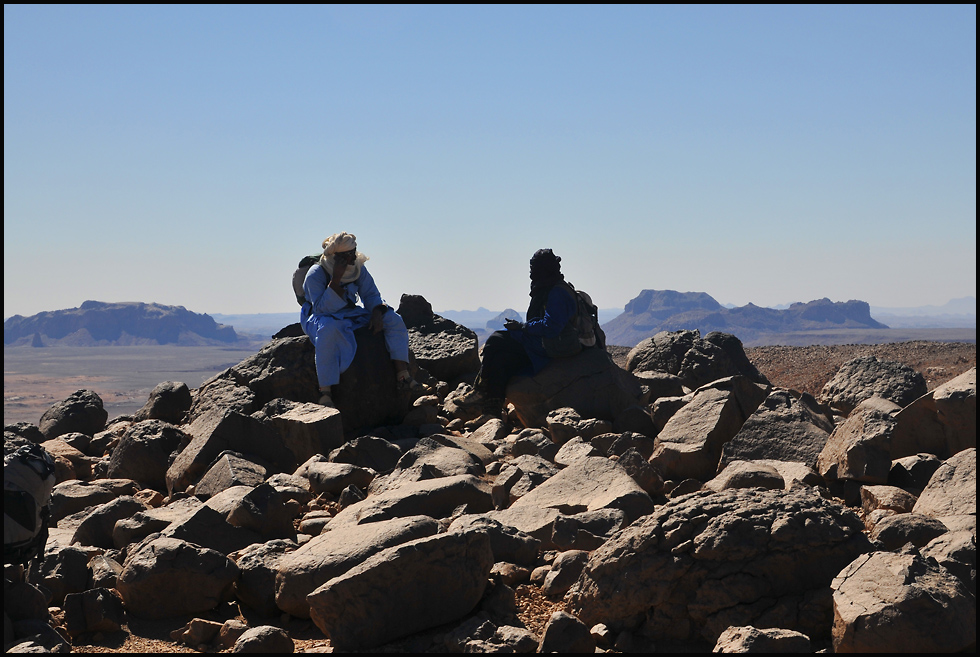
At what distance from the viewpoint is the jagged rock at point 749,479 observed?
5.30 metres

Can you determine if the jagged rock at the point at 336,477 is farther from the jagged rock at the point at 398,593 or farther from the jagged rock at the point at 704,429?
the jagged rock at the point at 398,593

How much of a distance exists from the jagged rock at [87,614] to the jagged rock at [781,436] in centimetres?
426

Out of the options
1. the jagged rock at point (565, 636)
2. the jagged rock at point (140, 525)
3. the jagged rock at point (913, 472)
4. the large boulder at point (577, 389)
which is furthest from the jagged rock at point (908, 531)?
the large boulder at point (577, 389)

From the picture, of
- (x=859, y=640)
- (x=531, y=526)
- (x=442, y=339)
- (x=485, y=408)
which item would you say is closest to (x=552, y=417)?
(x=485, y=408)

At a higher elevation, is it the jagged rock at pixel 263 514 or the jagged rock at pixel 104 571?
the jagged rock at pixel 263 514

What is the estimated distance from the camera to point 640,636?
370 cm

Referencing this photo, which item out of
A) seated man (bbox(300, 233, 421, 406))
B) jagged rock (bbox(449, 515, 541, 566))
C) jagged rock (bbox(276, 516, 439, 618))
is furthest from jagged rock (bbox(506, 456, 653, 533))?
seated man (bbox(300, 233, 421, 406))

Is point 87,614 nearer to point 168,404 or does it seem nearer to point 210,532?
point 210,532

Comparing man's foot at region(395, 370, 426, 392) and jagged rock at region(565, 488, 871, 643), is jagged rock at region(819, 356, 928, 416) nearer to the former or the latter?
jagged rock at region(565, 488, 871, 643)

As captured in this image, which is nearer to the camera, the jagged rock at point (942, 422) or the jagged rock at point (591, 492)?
the jagged rock at point (591, 492)

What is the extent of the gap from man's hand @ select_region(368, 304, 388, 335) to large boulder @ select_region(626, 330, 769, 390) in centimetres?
375

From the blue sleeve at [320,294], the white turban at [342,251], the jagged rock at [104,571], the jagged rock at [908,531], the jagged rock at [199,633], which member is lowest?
the jagged rock at [199,633]

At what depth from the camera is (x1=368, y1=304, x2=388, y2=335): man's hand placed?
29.3ft

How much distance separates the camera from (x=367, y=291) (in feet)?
30.0
